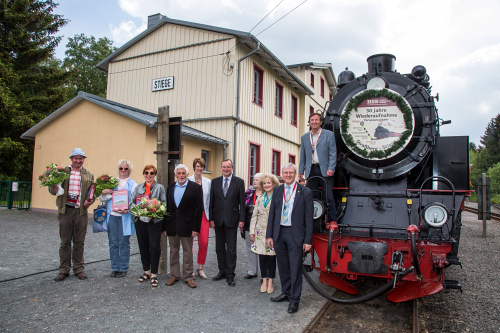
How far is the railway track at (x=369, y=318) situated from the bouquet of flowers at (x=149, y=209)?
93.6 inches

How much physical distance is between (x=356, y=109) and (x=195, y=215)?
2649 millimetres

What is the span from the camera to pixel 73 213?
5.45 m

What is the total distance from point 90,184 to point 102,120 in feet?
22.5

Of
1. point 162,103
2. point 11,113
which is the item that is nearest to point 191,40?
point 162,103

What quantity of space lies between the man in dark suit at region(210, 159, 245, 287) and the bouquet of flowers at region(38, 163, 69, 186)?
209cm

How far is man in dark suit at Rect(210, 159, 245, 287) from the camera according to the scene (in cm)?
551

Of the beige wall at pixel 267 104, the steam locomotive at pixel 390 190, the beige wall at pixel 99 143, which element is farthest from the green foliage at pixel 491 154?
the steam locomotive at pixel 390 190

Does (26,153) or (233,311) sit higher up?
(26,153)

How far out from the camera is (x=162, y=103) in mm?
15367

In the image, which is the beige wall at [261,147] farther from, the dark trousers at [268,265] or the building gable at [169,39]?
the dark trousers at [268,265]

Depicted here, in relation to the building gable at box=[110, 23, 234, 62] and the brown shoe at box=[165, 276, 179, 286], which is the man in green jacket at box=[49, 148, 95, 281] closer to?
the brown shoe at box=[165, 276, 179, 286]

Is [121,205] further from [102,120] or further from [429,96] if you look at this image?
[102,120]

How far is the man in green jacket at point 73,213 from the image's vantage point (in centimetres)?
537

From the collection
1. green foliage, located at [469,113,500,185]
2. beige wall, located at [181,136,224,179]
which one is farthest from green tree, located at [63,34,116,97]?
green foliage, located at [469,113,500,185]
